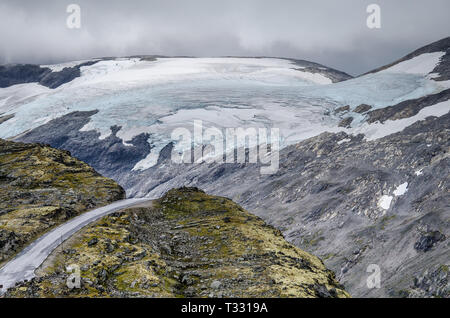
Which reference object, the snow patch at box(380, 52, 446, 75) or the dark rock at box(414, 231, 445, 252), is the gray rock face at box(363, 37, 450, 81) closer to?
the snow patch at box(380, 52, 446, 75)

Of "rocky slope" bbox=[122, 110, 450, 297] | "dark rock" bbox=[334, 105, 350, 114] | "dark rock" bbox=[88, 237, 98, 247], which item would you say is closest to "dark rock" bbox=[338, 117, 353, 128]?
"rocky slope" bbox=[122, 110, 450, 297]

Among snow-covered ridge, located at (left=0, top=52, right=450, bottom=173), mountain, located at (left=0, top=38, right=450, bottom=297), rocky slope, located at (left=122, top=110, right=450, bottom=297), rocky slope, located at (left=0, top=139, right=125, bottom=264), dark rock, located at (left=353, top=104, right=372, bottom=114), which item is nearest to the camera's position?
rocky slope, located at (left=0, top=139, right=125, bottom=264)

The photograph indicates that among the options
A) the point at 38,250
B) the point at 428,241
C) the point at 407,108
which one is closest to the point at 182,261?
the point at 38,250

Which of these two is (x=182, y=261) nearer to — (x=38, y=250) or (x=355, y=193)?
(x=38, y=250)

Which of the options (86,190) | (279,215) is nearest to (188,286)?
(86,190)

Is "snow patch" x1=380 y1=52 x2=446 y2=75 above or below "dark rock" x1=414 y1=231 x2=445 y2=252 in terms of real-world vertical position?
above

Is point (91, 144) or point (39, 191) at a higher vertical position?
point (39, 191)

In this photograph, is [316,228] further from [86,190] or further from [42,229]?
[42,229]
